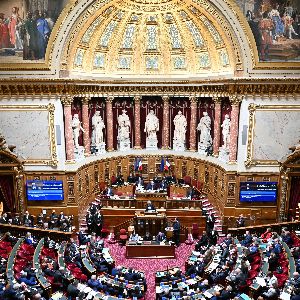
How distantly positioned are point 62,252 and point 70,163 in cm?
686

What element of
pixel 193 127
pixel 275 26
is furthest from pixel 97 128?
pixel 275 26

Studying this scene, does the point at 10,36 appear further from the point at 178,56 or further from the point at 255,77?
the point at 255,77

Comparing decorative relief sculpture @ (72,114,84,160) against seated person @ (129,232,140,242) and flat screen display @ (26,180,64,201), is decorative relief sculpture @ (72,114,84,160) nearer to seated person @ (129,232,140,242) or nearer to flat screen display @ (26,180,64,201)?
flat screen display @ (26,180,64,201)

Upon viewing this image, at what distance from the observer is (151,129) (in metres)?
29.8

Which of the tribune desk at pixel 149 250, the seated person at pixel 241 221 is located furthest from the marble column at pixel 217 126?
the tribune desk at pixel 149 250

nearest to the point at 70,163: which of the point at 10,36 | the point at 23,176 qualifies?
the point at 23,176

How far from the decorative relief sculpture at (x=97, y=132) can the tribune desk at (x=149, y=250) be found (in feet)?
29.1

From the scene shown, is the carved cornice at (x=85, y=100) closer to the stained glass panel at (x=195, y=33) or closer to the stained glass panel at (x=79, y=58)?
the stained glass panel at (x=79, y=58)

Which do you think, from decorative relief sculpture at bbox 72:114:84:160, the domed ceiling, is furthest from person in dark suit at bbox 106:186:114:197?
the domed ceiling

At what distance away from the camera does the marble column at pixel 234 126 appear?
2428cm

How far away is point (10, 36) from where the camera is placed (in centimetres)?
2278

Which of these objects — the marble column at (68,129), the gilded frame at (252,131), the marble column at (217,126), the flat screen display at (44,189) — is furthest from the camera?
the marble column at (217,126)

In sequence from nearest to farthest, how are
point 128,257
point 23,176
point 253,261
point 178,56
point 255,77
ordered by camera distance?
1. point 253,261
2. point 128,257
3. point 255,77
4. point 23,176
5. point 178,56

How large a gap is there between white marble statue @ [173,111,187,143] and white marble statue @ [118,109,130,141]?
344cm
